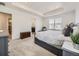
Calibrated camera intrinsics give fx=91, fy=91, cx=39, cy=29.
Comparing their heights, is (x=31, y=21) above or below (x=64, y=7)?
below

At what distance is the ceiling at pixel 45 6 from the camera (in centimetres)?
185

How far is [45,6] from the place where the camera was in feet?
6.74

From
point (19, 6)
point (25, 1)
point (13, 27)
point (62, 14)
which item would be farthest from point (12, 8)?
point (62, 14)

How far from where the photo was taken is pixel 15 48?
9.50 ft

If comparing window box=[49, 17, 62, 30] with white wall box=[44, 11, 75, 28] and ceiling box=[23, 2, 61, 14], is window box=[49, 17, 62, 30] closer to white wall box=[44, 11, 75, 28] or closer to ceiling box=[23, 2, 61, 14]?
white wall box=[44, 11, 75, 28]

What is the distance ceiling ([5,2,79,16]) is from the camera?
1852mm

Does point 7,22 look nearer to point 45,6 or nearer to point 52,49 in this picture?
point 45,6

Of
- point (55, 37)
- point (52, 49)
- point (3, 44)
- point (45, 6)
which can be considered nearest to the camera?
point (3, 44)

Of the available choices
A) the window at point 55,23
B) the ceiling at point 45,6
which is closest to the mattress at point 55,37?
the window at point 55,23

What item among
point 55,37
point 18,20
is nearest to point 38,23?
point 55,37

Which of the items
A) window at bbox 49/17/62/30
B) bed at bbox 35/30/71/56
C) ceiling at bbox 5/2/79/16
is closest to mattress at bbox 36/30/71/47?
bed at bbox 35/30/71/56

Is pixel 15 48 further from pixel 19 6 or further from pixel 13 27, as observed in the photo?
pixel 19 6

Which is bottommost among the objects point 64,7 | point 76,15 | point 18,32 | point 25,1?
point 18,32

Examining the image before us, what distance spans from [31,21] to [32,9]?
0.32 m
